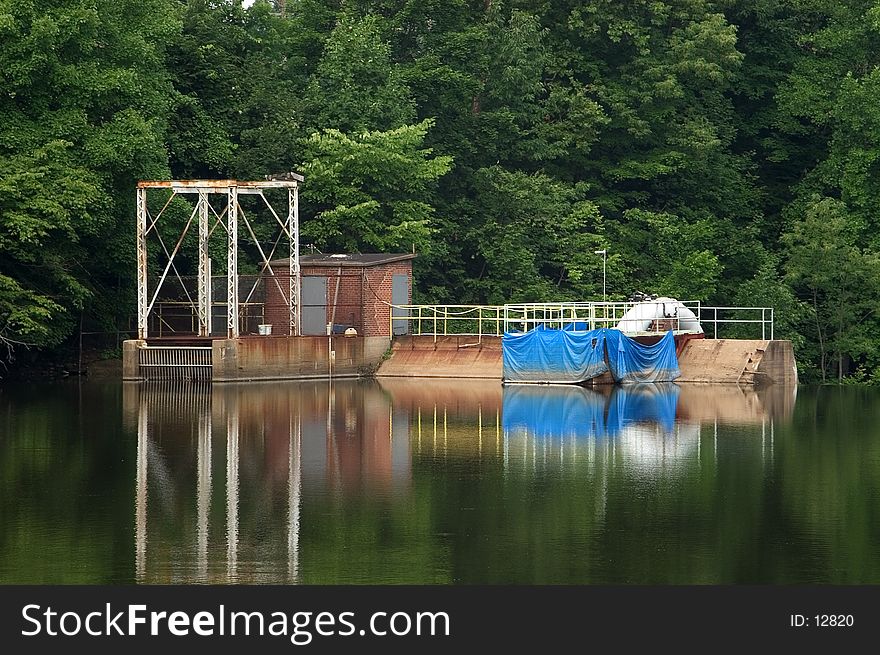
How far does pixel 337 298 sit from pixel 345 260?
1.53 m

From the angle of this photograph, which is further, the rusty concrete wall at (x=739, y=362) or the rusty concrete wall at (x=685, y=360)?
the rusty concrete wall at (x=685, y=360)

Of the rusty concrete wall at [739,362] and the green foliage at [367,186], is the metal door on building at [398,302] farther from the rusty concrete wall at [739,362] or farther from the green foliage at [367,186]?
the rusty concrete wall at [739,362]

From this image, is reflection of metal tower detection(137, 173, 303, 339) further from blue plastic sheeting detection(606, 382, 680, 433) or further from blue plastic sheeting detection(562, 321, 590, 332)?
blue plastic sheeting detection(606, 382, 680, 433)

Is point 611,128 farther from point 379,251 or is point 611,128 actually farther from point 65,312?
point 65,312

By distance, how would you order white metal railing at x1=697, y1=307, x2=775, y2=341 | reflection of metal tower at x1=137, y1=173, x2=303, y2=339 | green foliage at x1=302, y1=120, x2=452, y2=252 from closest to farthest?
1. reflection of metal tower at x1=137, y1=173, x2=303, y2=339
2. white metal railing at x1=697, y1=307, x2=775, y2=341
3. green foliage at x1=302, y1=120, x2=452, y2=252

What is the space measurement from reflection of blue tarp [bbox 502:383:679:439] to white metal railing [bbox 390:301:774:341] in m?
3.61

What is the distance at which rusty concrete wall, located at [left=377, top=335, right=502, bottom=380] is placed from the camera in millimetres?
56219

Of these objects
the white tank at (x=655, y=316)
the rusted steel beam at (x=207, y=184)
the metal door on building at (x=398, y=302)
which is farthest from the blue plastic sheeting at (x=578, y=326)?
the rusted steel beam at (x=207, y=184)

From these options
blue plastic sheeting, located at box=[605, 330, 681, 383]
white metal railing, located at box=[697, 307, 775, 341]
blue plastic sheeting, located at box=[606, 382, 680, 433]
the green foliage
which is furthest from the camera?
the green foliage

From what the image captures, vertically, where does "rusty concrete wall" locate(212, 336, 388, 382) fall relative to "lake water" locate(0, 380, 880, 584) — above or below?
above

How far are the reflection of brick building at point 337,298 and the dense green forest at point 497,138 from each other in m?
5.49

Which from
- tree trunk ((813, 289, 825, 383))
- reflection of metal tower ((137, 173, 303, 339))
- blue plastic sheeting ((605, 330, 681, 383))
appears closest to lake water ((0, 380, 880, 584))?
blue plastic sheeting ((605, 330, 681, 383))

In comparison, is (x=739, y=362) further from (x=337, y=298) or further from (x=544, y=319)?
(x=337, y=298)

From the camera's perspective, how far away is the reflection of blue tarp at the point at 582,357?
171 ft
